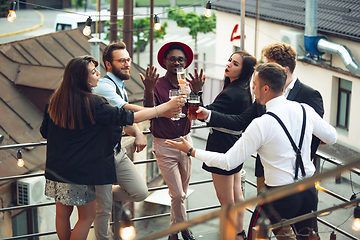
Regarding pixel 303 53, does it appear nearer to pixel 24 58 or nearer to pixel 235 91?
pixel 24 58

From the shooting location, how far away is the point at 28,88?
29.3ft

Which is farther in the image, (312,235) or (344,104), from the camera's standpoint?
(344,104)

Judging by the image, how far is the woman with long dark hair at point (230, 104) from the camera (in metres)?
3.47

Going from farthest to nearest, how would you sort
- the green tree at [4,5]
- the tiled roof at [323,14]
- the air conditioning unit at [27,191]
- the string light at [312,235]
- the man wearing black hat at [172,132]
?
the tiled roof at [323,14]
the green tree at [4,5]
the air conditioning unit at [27,191]
the man wearing black hat at [172,132]
the string light at [312,235]

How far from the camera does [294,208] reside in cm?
271

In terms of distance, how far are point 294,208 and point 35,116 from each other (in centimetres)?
Result: 706

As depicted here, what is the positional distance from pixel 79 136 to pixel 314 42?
11.5m

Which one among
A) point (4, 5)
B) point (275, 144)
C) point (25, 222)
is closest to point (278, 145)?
point (275, 144)

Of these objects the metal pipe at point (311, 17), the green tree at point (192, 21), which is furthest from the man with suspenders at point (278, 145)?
the green tree at point (192, 21)

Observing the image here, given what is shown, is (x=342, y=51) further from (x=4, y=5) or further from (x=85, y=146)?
(x=85, y=146)

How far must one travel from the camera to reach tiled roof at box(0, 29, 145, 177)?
7773 millimetres

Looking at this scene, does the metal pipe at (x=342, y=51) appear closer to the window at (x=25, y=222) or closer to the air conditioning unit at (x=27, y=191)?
the air conditioning unit at (x=27, y=191)

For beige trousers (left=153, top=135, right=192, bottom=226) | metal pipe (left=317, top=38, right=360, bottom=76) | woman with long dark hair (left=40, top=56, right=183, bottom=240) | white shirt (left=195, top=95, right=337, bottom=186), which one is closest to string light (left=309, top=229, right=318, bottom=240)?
white shirt (left=195, top=95, right=337, bottom=186)

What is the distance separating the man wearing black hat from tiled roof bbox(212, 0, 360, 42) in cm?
967
